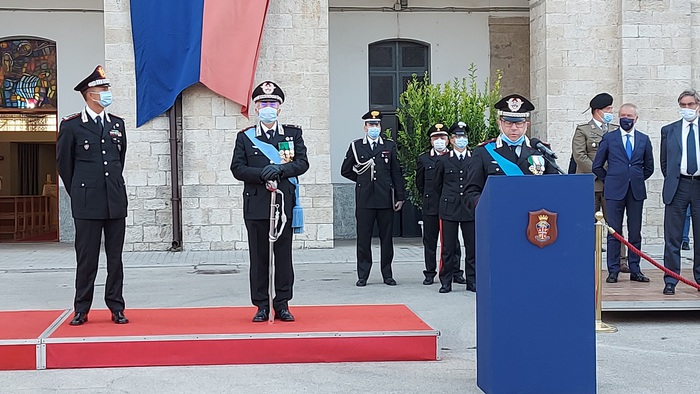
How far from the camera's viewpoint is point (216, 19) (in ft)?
46.0

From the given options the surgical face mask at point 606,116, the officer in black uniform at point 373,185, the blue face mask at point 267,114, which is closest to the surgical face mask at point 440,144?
the officer in black uniform at point 373,185

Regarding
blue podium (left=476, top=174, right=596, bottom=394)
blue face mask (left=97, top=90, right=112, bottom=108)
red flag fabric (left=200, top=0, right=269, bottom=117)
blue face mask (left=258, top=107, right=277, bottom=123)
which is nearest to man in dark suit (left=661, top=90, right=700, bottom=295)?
blue podium (left=476, top=174, right=596, bottom=394)

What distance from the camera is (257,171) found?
22.2 feet

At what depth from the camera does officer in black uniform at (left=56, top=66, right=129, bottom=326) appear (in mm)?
6738

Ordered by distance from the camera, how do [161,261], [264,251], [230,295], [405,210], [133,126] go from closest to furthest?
[264,251], [230,295], [161,261], [133,126], [405,210]

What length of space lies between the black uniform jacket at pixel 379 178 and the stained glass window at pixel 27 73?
344 inches

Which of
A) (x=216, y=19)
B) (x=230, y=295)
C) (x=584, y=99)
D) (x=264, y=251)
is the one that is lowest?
(x=230, y=295)

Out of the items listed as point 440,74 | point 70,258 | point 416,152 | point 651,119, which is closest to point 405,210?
point 440,74

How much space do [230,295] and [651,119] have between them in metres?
8.51

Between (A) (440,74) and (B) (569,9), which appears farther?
(A) (440,74)

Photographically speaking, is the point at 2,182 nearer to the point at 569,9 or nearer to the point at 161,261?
the point at 161,261

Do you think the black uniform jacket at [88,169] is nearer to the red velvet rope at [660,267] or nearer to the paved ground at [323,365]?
the paved ground at [323,365]

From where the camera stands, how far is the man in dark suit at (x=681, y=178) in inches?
327

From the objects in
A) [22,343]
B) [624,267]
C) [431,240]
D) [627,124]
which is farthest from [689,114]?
[22,343]
